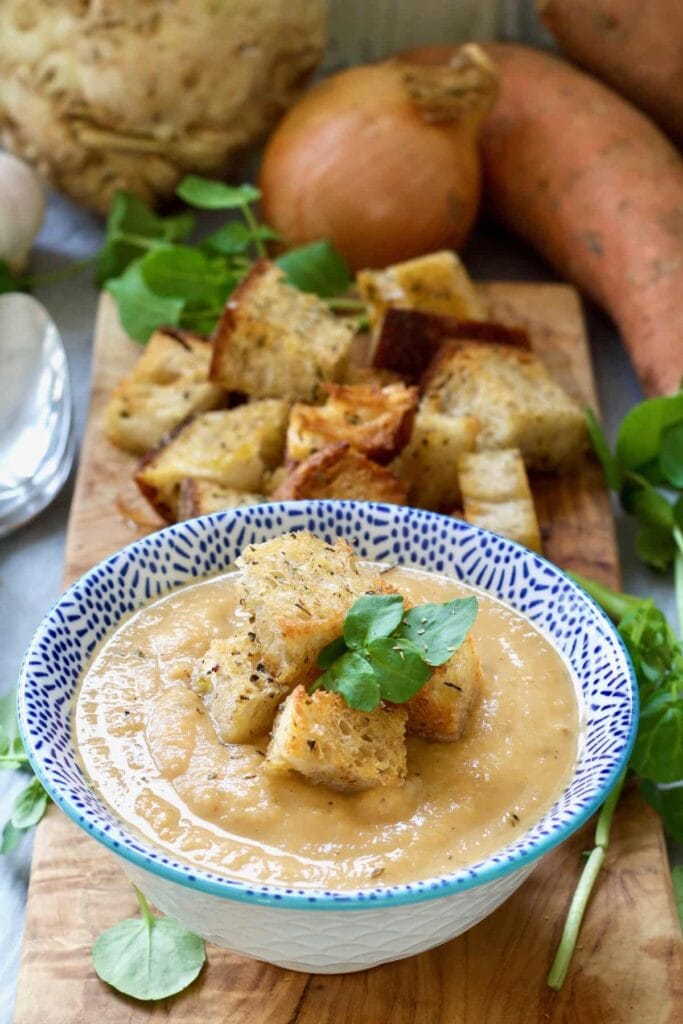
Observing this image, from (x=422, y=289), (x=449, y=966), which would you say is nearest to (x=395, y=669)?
(x=449, y=966)

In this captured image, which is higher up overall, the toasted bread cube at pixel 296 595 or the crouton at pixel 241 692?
the toasted bread cube at pixel 296 595

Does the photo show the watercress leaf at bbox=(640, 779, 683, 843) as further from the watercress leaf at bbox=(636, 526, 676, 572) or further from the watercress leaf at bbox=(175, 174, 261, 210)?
→ the watercress leaf at bbox=(175, 174, 261, 210)

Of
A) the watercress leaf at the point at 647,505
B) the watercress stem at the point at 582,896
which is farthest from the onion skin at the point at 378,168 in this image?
the watercress stem at the point at 582,896

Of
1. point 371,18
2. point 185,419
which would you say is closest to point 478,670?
point 185,419

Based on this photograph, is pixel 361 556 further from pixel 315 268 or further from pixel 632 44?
pixel 632 44

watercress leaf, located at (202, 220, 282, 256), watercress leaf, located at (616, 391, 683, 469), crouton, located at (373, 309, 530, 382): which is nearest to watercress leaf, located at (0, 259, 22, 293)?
watercress leaf, located at (202, 220, 282, 256)

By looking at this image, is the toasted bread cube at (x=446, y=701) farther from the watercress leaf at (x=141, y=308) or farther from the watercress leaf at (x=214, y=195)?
the watercress leaf at (x=214, y=195)
